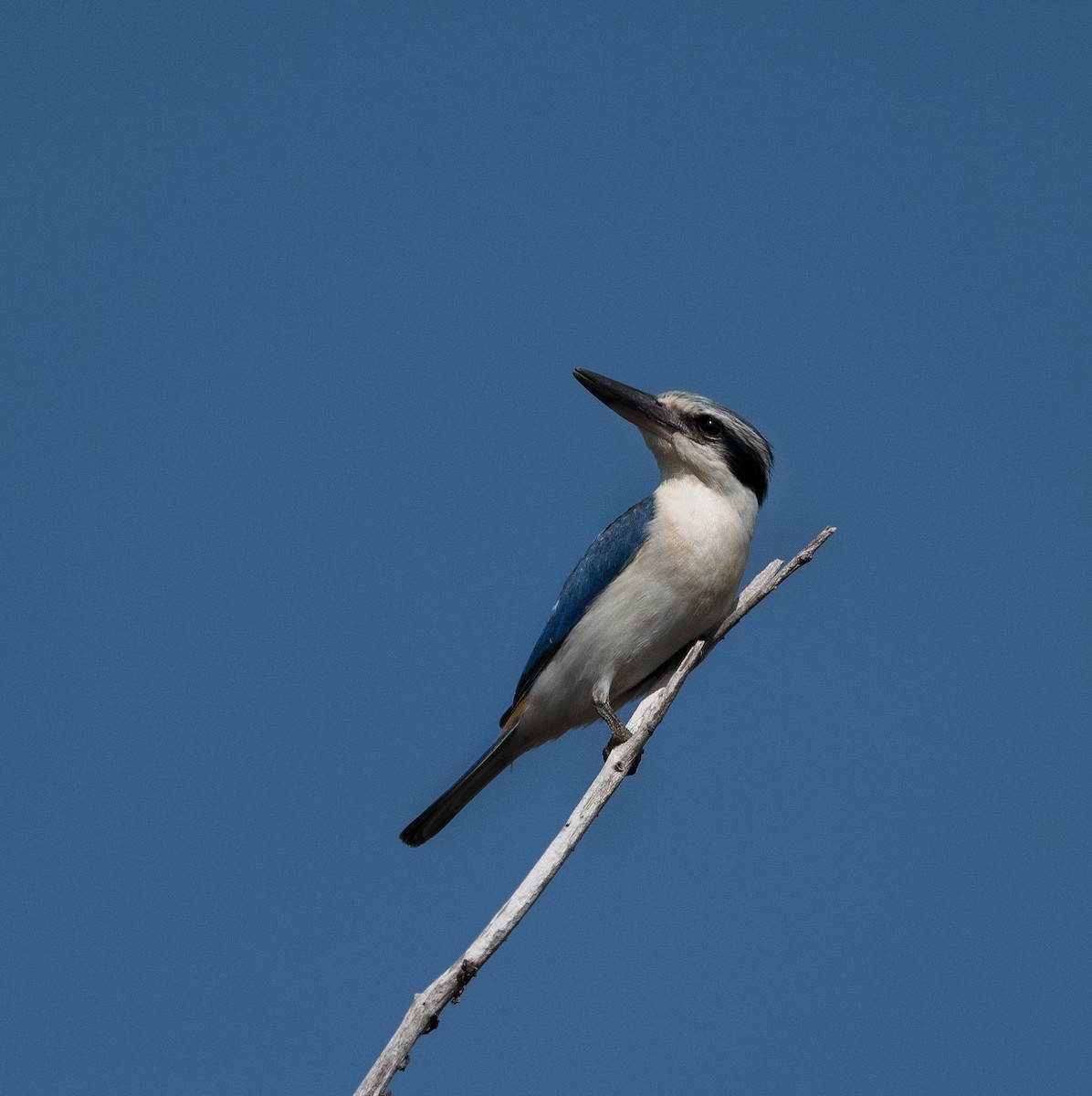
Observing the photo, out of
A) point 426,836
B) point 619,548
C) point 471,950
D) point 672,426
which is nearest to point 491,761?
point 426,836

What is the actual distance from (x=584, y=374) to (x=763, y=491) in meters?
1.26

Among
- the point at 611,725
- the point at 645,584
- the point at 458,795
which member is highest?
the point at 645,584

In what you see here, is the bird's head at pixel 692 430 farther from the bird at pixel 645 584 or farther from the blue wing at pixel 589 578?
the blue wing at pixel 589 578

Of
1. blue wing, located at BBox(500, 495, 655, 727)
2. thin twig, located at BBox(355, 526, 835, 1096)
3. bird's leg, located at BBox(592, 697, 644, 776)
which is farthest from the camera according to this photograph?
blue wing, located at BBox(500, 495, 655, 727)

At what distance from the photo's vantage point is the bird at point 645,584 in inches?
Result: 280

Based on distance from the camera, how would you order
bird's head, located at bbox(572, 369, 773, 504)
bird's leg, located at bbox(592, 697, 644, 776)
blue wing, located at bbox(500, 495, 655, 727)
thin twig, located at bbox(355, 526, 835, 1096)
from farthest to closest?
bird's head, located at bbox(572, 369, 773, 504) → blue wing, located at bbox(500, 495, 655, 727) → bird's leg, located at bbox(592, 697, 644, 776) → thin twig, located at bbox(355, 526, 835, 1096)

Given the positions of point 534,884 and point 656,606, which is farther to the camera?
point 656,606

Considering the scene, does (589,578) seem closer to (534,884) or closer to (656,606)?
(656,606)

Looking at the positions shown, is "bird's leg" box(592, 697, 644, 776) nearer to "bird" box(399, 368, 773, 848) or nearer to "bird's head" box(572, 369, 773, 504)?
"bird" box(399, 368, 773, 848)

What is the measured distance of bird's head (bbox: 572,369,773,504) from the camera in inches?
299

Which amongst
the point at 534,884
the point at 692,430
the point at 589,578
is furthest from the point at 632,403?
the point at 534,884

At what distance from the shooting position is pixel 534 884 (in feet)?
16.5

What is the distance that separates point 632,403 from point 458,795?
244 cm

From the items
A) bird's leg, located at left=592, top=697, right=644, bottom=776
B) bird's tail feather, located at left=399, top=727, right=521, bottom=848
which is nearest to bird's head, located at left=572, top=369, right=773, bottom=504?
bird's leg, located at left=592, top=697, right=644, bottom=776
